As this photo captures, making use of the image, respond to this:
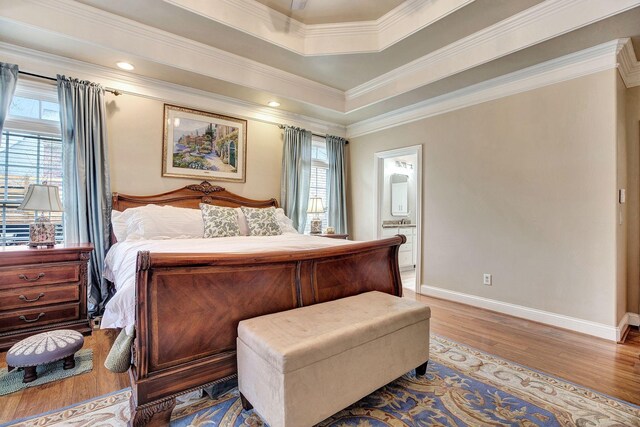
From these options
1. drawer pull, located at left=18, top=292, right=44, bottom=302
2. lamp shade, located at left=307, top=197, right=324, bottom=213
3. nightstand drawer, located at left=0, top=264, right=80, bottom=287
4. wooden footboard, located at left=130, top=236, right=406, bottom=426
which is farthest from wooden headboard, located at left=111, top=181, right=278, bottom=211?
wooden footboard, located at left=130, top=236, right=406, bottom=426

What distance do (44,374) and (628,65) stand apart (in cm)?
557

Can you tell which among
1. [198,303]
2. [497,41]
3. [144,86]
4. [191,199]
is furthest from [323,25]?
[198,303]

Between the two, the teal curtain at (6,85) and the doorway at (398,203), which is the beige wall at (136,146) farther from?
the doorway at (398,203)

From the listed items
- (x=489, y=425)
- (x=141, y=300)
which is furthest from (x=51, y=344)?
(x=489, y=425)

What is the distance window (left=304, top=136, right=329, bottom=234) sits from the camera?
16.7 feet

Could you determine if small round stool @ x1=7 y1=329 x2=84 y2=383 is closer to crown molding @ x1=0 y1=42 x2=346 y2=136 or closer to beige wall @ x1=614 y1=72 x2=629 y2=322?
crown molding @ x1=0 y1=42 x2=346 y2=136

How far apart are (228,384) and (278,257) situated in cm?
92

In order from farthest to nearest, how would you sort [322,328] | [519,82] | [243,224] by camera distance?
[243,224] → [519,82] → [322,328]

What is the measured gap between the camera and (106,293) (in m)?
3.13

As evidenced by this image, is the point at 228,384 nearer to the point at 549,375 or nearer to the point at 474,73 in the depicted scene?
the point at 549,375

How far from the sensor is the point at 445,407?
5.74 feet

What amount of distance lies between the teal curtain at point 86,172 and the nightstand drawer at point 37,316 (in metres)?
0.44

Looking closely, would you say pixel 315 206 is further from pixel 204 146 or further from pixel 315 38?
pixel 315 38

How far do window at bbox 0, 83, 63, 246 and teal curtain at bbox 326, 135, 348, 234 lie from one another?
137 inches
